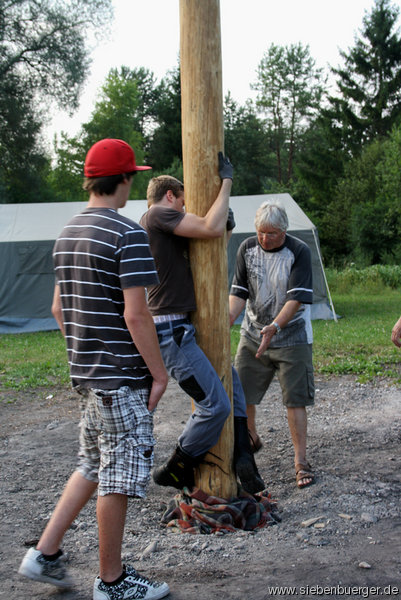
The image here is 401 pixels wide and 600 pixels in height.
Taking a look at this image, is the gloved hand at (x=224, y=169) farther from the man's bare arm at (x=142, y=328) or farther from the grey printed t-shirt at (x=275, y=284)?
the man's bare arm at (x=142, y=328)

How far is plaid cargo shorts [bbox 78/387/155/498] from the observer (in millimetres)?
2801

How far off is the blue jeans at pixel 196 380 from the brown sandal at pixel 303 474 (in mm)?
1023

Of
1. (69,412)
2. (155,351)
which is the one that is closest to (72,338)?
(155,351)

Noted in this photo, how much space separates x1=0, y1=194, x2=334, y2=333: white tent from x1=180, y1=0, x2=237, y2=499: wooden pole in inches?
432

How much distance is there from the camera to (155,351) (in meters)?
2.81

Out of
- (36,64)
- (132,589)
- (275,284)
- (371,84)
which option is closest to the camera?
(132,589)

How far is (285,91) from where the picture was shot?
5369 centimetres

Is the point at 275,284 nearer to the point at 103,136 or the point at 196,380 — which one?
the point at 196,380

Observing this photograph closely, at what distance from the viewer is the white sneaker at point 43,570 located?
2.94 metres

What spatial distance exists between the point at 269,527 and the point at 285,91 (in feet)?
177

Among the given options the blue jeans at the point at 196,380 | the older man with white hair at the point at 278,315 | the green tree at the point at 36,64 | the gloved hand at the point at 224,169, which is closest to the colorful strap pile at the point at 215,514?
the blue jeans at the point at 196,380

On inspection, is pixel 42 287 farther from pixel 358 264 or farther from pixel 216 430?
pixel 358 264

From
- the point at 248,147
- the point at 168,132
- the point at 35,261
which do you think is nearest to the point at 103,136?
the point at 168,132

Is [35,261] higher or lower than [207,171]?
lower
